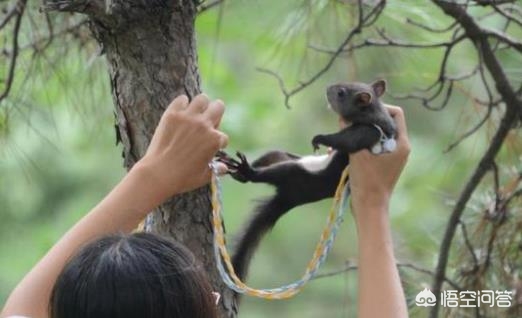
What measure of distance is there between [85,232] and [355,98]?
60 cm

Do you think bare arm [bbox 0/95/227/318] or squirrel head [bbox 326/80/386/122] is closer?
bare arm [bbox 0/95/227/318]

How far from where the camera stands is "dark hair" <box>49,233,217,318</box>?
993 mm

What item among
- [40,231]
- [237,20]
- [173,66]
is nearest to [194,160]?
[173,66]

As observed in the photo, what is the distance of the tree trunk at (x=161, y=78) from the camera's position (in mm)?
1412

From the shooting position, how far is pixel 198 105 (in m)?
1.31

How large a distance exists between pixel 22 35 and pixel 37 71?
151 millimetres

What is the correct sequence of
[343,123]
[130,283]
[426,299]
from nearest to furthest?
[130,283], [343,123], [426,299]

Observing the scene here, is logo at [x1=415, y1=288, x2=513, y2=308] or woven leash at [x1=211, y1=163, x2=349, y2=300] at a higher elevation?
woven leash at [x1=211, y1=163, x2=349, y2=300]

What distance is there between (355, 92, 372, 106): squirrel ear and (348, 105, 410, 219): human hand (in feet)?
0.92

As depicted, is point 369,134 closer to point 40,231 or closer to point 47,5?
point 47,5

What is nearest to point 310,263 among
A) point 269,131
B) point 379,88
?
point 379,88

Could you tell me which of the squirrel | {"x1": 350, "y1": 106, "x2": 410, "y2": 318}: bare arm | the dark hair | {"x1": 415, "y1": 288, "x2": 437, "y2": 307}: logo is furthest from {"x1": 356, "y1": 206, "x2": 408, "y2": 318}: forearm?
{"x1": 415, "y1": 288, "x2": 437, "y2": 307}: logo

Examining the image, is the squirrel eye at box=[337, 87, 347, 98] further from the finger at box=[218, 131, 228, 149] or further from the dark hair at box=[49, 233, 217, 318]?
the dark hair at box=[49, 233, 217, 318]

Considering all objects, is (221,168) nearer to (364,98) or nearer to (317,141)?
(317,141)
